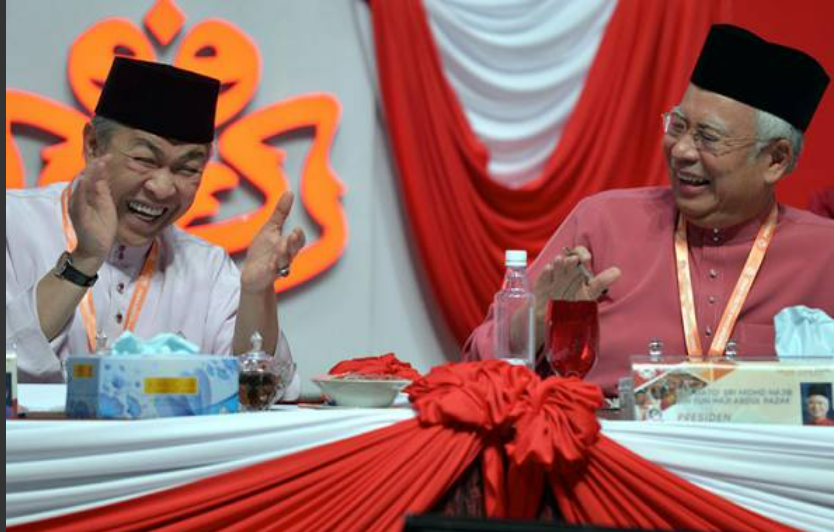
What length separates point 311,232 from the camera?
13.1ft

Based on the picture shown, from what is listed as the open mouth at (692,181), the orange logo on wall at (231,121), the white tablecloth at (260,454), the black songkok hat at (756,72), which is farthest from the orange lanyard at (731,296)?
the orange logo on wall at (231,121)

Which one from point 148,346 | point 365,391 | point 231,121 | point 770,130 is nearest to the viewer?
point 148,346

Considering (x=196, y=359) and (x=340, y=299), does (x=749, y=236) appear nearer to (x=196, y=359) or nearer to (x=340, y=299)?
(x=196, y=359)

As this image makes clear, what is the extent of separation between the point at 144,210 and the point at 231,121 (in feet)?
5.43

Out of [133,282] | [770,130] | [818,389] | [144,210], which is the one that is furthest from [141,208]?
[818,389]

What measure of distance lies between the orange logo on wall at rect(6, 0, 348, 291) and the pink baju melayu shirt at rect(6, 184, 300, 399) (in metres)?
1.38

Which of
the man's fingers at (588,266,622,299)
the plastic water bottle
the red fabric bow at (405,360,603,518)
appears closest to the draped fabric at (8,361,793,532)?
the red fabric bow at (405,360,603,518)

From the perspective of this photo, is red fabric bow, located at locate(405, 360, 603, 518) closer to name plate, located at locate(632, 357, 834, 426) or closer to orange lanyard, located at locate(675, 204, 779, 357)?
name plate, located at locate(632, 357, 834, 426)

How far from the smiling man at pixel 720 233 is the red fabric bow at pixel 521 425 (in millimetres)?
842

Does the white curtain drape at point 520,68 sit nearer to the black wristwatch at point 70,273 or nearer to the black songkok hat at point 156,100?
the black songkok hat at point 156,100

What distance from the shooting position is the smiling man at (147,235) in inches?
83.8

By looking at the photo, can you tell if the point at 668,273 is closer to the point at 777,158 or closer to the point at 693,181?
the point at 693,181

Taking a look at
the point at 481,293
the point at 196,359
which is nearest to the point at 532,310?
the point at 196,359

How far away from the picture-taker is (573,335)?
5.47 feet
